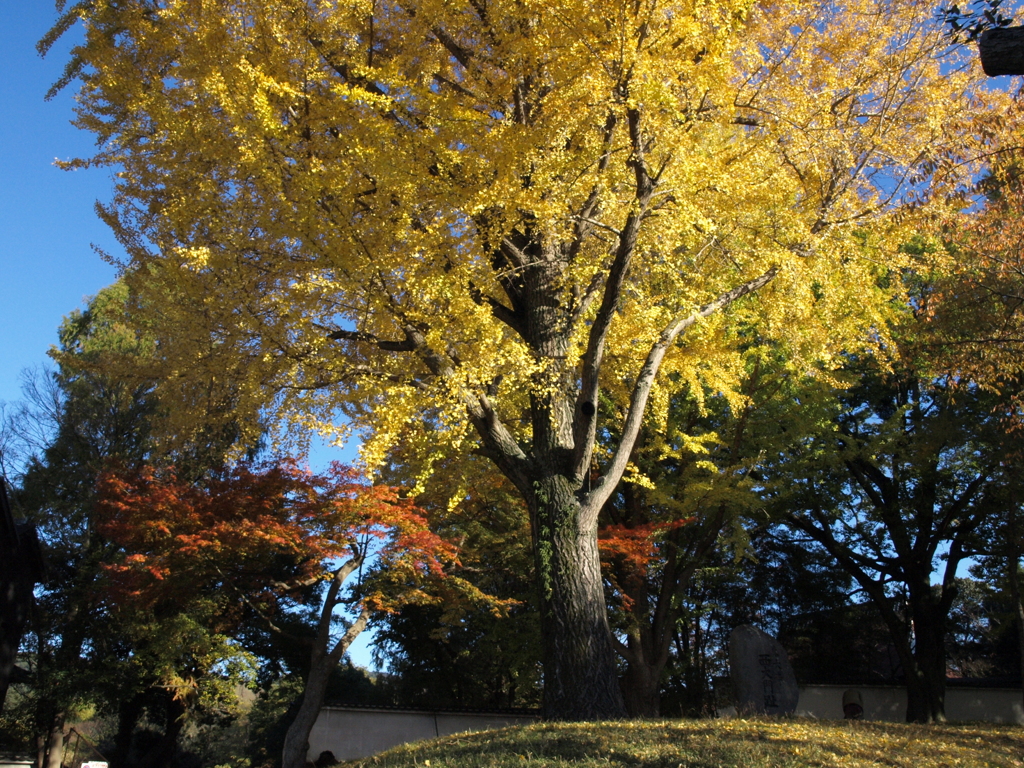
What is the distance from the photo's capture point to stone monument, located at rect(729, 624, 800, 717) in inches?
321

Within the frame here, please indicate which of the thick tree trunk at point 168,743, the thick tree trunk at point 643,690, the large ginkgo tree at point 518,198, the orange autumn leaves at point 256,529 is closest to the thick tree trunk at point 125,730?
the thick tree trunk at point 168,743

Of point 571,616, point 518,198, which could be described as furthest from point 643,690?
point 518,198

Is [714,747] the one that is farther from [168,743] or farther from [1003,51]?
[168,743]

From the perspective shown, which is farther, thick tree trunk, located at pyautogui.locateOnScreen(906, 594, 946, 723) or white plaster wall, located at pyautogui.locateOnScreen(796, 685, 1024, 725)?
white plaster wall, located at pyautogui.locateOnScreen(796, 685, 1024, 725)

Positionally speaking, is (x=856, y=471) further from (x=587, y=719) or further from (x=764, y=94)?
(x=587, y=719)

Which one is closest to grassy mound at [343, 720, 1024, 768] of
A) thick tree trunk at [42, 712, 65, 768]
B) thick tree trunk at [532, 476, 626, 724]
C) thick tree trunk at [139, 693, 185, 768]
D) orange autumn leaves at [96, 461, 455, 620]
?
thick tree trunk at [532, 476, 626, 724]

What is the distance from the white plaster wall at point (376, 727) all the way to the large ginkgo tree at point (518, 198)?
7831 millimetres

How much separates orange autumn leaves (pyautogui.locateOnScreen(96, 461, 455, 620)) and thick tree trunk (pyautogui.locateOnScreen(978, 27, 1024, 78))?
31.3 feet

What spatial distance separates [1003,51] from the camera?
2941mm

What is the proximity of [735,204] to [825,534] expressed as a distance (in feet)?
35.6

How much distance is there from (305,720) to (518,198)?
31.8ft

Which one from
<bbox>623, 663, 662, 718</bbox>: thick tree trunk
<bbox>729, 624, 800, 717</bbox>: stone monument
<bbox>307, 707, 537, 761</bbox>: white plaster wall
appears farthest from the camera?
<bbox>307, 707, 537, 761</bbox>: white plaster wall

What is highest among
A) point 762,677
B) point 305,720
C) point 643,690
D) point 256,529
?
point 256,529

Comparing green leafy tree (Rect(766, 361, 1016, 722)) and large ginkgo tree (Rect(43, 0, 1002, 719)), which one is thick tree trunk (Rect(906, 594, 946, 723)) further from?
large ginkgo tree (Rect(43, 0, 1002, 719))
